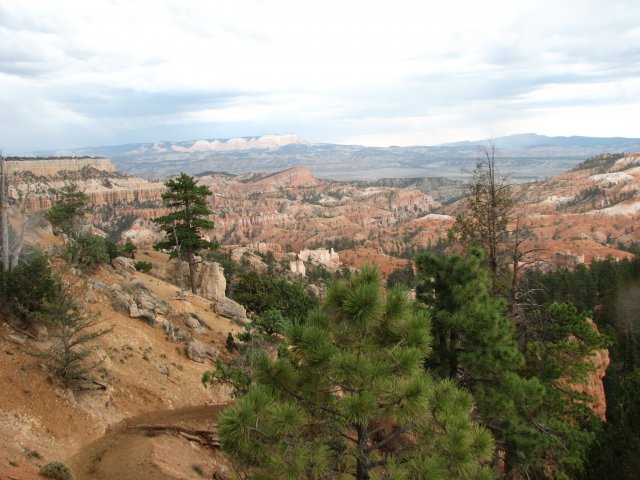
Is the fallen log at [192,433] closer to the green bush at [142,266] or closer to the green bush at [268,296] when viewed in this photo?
the green bush at [268,296]

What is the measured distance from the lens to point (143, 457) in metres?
10.6

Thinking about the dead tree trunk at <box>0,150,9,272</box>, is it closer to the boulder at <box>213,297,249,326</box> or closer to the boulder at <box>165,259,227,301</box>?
the boulder at <box>213,297,249,326</box>

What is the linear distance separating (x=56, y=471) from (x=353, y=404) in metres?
6.93

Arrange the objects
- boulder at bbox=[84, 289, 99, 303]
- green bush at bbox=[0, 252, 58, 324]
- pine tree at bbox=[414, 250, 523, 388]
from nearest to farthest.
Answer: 1. pine tree at bbox=[414, 250, 523, 388]
2. green bush at bbox=[0, 252, 58, 324]
3. boulder at bbox=[84, 289, 99, 303]

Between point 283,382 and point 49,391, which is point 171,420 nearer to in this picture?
point 49,391

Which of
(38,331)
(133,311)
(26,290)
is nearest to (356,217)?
(133,311)

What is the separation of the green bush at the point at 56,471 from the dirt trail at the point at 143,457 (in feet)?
2.45

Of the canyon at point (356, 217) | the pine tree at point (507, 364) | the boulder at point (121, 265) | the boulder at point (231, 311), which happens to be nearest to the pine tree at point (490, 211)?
the pine tree at point (507, 364)

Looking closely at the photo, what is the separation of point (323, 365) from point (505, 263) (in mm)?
9562

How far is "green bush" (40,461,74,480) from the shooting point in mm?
9086

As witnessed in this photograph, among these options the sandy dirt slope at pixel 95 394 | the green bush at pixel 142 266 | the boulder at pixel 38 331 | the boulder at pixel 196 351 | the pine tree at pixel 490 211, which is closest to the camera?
the sandy dirt slope at pixel 95 394

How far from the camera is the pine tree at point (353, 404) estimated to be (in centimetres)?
564

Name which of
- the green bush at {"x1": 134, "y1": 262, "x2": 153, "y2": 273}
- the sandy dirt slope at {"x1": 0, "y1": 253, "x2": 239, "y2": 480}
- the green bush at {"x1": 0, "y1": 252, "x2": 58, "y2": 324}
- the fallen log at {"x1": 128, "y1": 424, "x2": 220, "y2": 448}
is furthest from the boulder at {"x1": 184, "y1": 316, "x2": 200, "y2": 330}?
the green bush at {"x1": 134, "y1": 262, "x2": 153, "y2": 273}

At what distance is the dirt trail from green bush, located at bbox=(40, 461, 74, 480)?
29.4 inches
